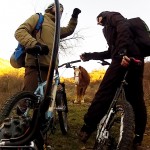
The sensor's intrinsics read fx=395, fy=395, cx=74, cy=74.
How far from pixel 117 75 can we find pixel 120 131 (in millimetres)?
1542

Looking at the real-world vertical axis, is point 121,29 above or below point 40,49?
above

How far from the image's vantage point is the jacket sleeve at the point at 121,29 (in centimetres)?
499

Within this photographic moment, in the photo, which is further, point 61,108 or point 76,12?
point 76,12

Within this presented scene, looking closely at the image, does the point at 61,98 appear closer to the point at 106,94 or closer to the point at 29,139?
the point at 106,94

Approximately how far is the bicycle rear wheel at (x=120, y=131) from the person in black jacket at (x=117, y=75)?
0.90 metres

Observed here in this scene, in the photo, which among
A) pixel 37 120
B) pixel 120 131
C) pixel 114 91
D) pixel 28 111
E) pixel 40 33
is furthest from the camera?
pixel 40 33

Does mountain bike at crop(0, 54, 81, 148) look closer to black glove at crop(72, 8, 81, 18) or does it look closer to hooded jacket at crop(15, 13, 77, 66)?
hooded jacket at crop(15, 13, 77, 66)

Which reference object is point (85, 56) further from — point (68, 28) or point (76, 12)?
point (76, 12)

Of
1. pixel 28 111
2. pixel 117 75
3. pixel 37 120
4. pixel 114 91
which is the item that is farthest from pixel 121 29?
pixel 37 120

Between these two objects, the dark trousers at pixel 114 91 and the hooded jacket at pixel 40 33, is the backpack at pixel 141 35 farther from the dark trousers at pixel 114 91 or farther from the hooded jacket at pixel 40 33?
the hooded jacket at pixel 40 33

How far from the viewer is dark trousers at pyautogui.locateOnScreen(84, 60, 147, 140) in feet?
17.2

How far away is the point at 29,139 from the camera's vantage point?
3.16 metres

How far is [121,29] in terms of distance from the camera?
511 centimetres

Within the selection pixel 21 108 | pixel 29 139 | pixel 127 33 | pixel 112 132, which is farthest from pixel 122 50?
pixel 29 139
